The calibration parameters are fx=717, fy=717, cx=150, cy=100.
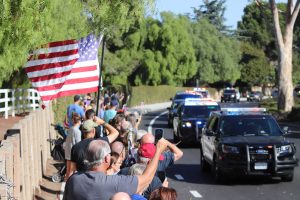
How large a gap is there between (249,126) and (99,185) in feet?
36.8

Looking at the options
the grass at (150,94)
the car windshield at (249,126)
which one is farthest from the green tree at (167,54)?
the car windshield at (249,126)

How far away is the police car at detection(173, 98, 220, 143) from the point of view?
84.6 feet

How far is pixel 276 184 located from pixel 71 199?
34.2ft

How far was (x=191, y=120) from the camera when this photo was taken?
26203 millimetres

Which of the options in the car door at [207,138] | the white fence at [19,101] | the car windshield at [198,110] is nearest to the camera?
the car door at [207,138]

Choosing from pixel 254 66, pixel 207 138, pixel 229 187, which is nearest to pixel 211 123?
pixel 207 138

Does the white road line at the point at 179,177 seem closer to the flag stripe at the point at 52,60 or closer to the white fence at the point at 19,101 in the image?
the flag stripe at the point at 52,60

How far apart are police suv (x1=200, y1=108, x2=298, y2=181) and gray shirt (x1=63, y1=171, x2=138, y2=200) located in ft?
32.4

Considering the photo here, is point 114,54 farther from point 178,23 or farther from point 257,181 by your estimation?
point 257,181

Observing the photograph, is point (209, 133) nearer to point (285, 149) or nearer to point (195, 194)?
point (285, 149)

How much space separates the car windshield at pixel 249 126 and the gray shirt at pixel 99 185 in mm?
10798

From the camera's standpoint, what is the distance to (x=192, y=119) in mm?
26281

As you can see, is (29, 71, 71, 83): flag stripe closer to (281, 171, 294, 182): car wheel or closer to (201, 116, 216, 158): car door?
(201, 116, 216, 158): car door

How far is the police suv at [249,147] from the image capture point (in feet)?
51.3
